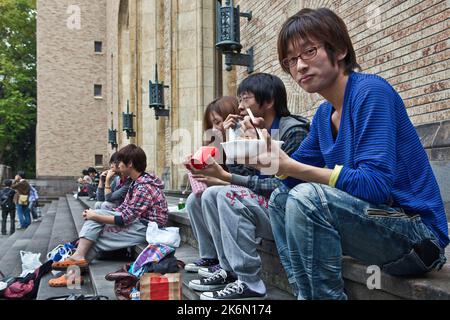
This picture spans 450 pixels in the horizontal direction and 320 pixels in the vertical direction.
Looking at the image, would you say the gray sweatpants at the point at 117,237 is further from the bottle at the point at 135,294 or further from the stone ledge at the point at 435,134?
the stone ledge at the point at 435,134

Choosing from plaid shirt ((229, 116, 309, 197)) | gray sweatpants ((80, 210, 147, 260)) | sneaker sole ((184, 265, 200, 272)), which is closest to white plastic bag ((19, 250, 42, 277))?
gray sweatpants ((80, 210, 147, 260))

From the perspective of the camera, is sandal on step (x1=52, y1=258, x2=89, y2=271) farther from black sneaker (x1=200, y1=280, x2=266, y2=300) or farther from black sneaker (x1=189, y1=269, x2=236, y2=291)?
black sneaker (x1=200, y1=280, x2=266, y2=300)

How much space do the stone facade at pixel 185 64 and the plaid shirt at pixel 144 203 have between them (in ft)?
8.22

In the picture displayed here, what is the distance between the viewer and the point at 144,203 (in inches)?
172

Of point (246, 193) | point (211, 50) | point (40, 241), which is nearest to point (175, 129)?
point (211, 50)

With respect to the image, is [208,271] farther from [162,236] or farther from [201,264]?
[162,236]

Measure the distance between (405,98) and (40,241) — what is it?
7.00 meters

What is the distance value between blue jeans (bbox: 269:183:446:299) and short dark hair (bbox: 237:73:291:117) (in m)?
1.19

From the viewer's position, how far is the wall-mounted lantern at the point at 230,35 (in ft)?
24.7

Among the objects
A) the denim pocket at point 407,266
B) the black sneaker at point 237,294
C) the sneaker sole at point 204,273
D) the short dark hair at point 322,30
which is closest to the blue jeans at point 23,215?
the sneaker sole at point 204,273

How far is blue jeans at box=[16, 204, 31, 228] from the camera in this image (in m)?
14.3

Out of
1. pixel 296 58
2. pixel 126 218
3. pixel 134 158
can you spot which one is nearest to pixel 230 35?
pixel 134 158

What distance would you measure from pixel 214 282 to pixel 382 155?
5.50 ft
